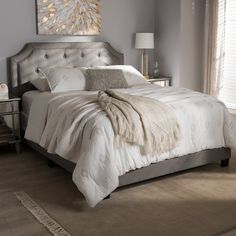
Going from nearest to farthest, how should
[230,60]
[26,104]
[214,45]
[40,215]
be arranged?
[40,215] → [26,104] → [230,60] → [214,45]

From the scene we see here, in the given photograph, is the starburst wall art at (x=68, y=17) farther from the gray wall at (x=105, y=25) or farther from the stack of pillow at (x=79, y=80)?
the stack of pillow at (x=79, y=80)

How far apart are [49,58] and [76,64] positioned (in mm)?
385

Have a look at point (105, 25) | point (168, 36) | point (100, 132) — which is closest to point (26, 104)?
point (105, 25)

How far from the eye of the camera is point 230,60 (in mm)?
5242

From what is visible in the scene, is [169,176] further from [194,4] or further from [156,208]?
[194,4]

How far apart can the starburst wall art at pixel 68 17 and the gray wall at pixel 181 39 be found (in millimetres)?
1033

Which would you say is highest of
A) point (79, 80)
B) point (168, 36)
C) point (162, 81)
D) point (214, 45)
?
point (168, 36)

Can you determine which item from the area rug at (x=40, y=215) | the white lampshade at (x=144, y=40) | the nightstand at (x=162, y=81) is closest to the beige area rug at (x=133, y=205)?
the area rug at (x=40, y=215)

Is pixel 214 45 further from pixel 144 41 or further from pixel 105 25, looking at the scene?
pixel 105 25

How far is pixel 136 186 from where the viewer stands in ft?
10.9

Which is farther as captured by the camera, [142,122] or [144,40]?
[144,40]

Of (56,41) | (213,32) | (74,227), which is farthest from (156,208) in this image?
(213,32)

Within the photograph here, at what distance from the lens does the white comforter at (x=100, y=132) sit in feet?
9.37

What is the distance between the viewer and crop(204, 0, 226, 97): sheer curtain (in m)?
5.23
